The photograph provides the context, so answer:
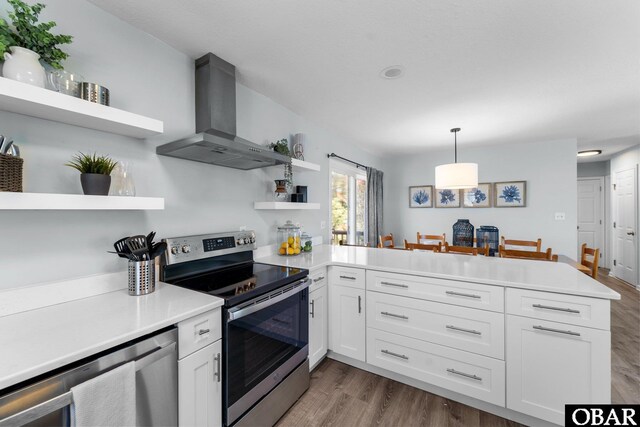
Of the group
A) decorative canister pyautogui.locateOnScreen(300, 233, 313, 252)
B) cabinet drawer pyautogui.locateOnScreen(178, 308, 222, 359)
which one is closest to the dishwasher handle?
cabinet drawer pyautogui.locateOnScreen(178, 308, 222, 359)

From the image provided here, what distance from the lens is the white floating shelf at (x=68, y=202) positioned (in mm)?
995

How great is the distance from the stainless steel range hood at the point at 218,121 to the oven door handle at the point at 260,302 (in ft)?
2.96

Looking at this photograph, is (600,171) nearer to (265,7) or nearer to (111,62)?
(265,7)

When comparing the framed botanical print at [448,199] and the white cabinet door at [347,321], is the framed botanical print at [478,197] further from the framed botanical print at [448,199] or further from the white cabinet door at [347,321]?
the white cabinet door at [347,321]

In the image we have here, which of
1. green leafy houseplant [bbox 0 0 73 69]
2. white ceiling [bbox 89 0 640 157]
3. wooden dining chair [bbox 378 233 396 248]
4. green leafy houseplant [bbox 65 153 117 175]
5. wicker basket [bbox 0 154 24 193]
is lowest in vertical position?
wooden dining chair [bbox 378 233 396 248]

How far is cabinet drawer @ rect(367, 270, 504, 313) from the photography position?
5.48 ft

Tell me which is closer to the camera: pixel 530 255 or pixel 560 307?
pixel 560 307

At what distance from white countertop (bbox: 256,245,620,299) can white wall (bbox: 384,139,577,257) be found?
275cm

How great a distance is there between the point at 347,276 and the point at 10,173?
1948 millimetres

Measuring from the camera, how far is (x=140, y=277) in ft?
4.48

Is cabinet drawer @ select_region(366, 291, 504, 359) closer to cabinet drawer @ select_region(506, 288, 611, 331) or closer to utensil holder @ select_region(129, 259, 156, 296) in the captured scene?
cabinet drawer @ select_region(506, 288, 611, 331)

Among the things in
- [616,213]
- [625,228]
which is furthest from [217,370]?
[616,213]

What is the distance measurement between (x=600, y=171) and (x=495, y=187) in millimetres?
3258

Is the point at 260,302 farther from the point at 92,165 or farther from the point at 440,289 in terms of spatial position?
the point at 440,289
